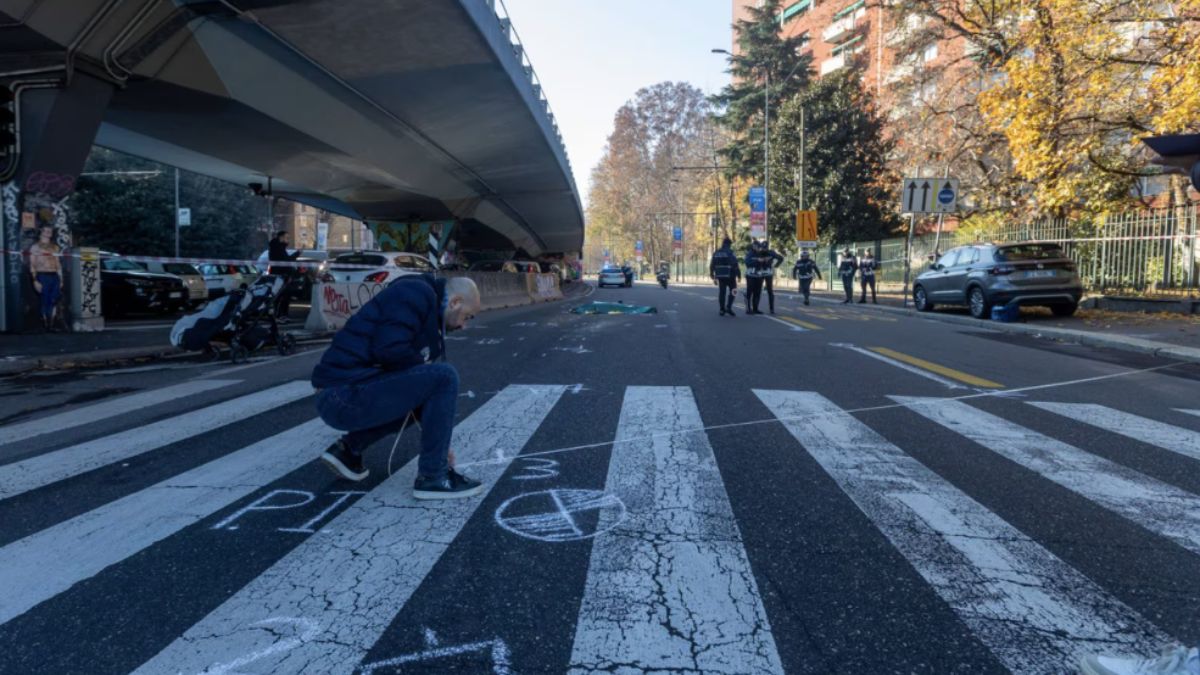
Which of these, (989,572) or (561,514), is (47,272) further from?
(989,572)

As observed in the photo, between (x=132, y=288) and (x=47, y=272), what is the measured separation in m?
5.56

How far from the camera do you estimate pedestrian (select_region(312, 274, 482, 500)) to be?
12.2ft

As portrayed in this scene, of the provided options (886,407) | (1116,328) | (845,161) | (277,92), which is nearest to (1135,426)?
(886,407)

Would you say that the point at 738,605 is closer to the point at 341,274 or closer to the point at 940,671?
the point at 940,671

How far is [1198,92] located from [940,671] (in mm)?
14456

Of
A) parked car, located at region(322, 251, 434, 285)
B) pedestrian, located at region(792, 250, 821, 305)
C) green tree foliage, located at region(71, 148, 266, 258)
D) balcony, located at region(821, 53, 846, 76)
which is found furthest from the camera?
balcony, located at region(821, 53, 846, 76)

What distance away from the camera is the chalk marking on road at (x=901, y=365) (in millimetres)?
7543

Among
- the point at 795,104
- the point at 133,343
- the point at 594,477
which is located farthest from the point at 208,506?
the point at 795,104

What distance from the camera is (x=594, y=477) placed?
13.5ft

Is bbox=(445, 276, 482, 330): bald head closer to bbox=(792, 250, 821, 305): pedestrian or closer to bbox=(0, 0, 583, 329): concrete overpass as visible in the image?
bbox=(0, 0, 583, 329): concrete overpass

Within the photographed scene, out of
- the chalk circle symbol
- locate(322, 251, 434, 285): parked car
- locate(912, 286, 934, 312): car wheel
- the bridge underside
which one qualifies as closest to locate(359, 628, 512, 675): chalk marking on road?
the chalk circle symbol

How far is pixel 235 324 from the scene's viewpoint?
9188 millimetres

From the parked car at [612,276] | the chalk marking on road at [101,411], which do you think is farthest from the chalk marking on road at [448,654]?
the parked car at [612,276]

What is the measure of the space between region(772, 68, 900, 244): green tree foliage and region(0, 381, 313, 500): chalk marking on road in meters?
36.1
